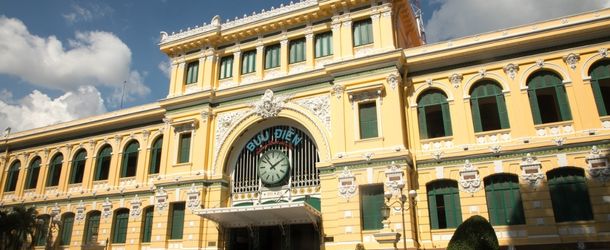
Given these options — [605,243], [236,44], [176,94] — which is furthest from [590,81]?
[176,94]

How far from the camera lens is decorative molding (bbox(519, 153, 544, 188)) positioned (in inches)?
837

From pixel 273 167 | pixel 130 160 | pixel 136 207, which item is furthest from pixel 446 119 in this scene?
pixel 130 160

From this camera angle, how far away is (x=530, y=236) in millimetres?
20672

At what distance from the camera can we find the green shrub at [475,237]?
1540cm

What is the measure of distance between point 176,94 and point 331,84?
11.2 metres

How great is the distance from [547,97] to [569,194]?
4974 millimetres

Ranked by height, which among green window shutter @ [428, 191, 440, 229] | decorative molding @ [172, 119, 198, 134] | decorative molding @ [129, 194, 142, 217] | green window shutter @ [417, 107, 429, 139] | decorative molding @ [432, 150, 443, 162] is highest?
decorative molding @ [172, 119, 198, 134]

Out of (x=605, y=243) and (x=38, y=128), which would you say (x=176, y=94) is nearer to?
(x=38, y=128)

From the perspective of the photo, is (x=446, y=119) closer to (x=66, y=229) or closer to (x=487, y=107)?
(x=487, y=107)

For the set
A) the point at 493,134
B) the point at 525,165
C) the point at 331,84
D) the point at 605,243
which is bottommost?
the point at 605,243

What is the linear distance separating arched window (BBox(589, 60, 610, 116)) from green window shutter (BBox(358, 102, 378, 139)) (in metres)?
10.5

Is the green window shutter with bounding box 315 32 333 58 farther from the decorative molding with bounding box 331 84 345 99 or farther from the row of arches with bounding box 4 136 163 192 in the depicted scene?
the row of arches with bounding box 4 136 163 192

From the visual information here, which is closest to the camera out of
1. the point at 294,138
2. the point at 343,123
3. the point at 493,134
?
the point at 493,134

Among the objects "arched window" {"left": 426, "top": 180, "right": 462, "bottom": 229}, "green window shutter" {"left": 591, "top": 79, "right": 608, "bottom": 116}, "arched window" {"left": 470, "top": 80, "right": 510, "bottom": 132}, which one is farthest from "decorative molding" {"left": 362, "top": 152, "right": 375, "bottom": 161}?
"green window shutter" {"left": 591, "top": 79, "right": 608, "bottom": 116}
